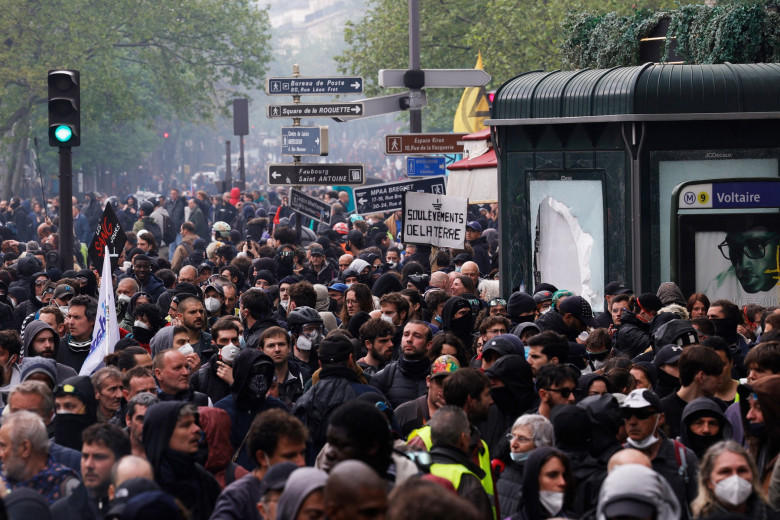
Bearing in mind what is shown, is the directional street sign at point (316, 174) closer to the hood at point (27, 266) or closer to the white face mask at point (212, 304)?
the hood at point (27, 266)

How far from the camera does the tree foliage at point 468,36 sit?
35.6 meters

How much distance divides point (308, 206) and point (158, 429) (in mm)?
12297

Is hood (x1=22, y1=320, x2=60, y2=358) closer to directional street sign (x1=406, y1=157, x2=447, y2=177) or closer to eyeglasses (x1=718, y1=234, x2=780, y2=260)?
eyeglasses (x1=718, y1=234, x2=780, y2=260)

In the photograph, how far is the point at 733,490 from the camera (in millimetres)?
5238

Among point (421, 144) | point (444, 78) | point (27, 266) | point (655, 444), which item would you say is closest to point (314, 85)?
point (421, 144)

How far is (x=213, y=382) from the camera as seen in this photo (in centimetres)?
820

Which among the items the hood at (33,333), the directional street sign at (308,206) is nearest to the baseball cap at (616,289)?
the hood at (33,333)

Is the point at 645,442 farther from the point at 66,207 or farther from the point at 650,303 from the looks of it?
the point at 66,207

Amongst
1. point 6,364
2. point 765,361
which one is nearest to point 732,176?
point 765,361

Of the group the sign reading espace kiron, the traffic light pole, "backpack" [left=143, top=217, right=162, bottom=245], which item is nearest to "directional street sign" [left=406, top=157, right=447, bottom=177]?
the sign reading espace kiron

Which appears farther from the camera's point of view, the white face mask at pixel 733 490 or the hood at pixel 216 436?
the hood at pixel 216 436

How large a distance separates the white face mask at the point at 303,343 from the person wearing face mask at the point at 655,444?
333 cm

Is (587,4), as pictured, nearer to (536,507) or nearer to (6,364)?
(6,364)

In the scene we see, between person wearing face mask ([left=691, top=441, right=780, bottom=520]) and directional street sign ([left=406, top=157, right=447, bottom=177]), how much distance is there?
46.9 ft
